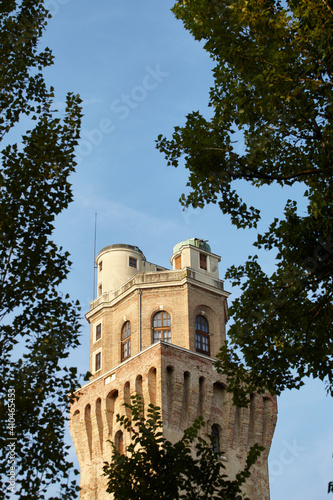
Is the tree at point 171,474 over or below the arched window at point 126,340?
below

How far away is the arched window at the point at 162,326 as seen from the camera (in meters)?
Result: 44.0

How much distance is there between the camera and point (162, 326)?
4431cm

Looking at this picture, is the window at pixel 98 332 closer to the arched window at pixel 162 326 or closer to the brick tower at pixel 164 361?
the brick tower at pixel 164 361

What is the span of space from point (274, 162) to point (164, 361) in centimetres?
2251

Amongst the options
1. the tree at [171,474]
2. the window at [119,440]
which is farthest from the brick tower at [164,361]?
the tree at [171,474]

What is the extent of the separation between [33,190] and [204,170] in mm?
4539

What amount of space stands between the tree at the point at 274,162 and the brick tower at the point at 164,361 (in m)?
21.7

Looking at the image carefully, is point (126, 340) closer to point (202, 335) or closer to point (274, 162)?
point (202, 335)

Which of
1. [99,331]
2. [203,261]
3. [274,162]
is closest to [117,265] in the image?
[99,331]

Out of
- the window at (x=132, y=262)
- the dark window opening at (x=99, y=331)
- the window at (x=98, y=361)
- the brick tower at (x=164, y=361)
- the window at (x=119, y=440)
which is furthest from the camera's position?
the window at (x=132, y=262)

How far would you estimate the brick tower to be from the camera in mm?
40875

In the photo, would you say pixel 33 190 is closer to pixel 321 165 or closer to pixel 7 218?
pixel 7 218

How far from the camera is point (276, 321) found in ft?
60.3

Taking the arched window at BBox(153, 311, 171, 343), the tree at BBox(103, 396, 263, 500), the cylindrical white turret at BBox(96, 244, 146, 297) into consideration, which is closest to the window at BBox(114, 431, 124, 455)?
the arched window at BBox(153, 311, 171, 343)
